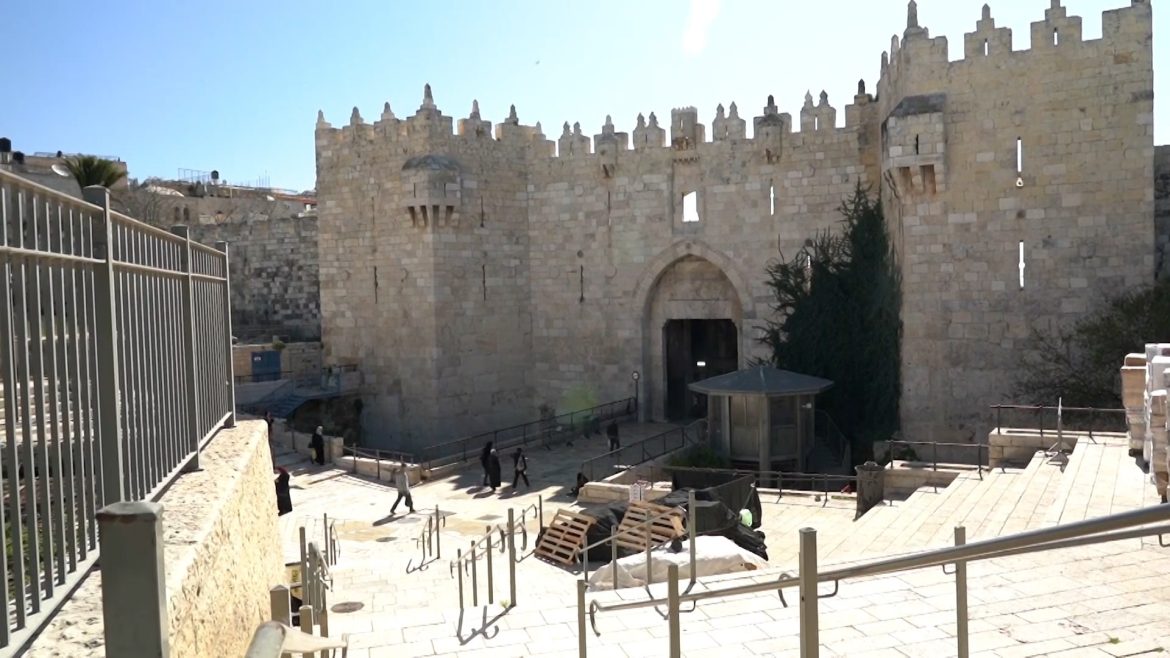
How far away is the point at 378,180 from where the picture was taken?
2067 centimetres

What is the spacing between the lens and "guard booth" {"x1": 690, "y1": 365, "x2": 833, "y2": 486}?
1516 centimetres

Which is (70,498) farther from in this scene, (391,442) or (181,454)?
(391,442)

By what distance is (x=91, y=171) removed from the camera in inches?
880

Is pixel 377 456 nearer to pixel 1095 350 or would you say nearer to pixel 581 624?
pixel 581 624

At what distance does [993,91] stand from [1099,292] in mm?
3651

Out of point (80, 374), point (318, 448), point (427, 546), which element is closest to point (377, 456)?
point (318, 448)

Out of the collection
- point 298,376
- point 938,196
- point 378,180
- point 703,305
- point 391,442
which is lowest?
point 391,442

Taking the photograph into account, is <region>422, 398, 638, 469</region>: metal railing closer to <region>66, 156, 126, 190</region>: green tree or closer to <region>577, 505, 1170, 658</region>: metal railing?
<region>66, 156, 126, 190</region>: green tree

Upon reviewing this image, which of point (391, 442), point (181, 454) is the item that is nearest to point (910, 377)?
point (391, 442)

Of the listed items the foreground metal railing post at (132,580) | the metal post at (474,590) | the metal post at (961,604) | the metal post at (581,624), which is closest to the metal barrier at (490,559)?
the metal post at (474,590)

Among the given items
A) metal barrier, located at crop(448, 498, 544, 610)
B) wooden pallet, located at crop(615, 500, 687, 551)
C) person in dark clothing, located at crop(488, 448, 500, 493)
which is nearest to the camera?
metal barrier, located at crop(448, 498, 544, 610)

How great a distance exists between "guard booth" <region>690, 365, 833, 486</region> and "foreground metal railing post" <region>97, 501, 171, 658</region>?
13901 millimetres

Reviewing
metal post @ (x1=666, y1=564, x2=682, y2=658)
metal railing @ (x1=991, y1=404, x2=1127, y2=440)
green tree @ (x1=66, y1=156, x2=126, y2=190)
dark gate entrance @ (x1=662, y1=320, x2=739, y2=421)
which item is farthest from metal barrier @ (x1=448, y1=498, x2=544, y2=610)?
green tree @ (x1=66, y1=156, x2=126, y2=190)

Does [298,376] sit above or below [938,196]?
below
